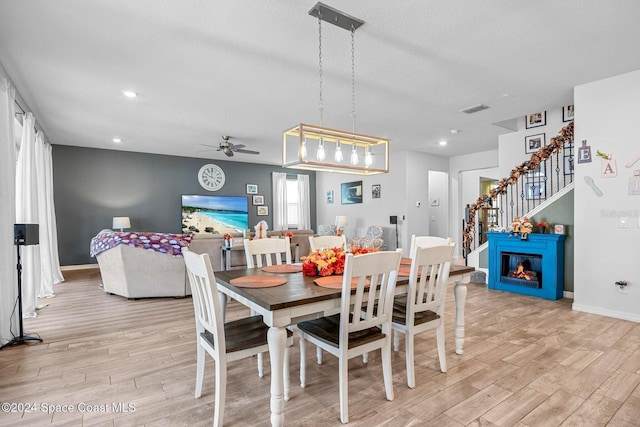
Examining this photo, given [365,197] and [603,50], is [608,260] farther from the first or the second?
[365,197]

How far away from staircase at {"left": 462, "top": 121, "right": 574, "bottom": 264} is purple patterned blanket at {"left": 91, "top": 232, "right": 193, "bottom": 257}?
480cm

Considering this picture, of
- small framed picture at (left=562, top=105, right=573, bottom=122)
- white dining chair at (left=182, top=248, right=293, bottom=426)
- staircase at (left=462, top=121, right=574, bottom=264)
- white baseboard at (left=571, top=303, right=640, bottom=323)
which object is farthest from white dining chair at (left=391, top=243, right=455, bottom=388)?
small framed picture at (left=562, top=105, right=573, bottom=122)

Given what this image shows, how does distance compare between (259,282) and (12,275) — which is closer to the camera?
(259,282)

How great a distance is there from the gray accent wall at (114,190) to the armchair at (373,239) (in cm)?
390

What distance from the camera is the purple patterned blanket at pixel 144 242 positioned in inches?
175

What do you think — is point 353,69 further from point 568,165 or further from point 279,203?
point 279,203

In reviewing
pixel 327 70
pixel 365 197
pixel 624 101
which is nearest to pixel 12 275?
pixel 327 70

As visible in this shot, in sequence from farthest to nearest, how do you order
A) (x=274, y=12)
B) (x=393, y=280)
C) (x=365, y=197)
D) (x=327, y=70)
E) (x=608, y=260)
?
(x=365, y=197), (x=608, y=260), (x=327, y=70), (x=274, y=12), (x=393, y=280)

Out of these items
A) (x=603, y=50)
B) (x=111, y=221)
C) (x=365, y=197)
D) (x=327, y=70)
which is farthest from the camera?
(x=365, y=197)

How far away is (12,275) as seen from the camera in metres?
3.17

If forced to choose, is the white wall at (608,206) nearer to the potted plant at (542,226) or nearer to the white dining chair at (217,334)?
the potted plant at (542,226)

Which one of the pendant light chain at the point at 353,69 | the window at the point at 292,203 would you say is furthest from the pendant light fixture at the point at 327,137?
the window at the point at 292,203

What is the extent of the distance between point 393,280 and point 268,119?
387 centimetres

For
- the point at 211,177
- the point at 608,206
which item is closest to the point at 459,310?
the point at 608,206
